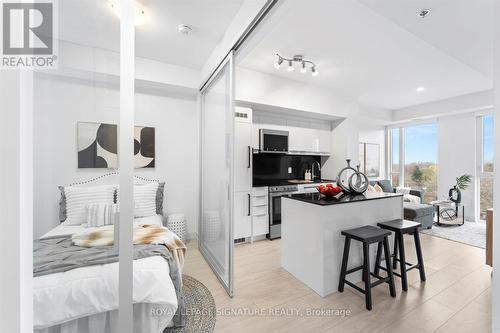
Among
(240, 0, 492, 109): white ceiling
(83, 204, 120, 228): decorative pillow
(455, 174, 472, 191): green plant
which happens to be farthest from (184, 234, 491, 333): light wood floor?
(455, 174, 472, 191): green plant

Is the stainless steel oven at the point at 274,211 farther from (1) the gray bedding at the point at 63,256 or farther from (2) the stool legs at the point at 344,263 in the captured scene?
(1) the gray bedding at the point at 63,256

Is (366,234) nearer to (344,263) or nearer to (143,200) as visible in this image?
(344,263)

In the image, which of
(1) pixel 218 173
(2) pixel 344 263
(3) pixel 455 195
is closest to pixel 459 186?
(3) pixel 455 195

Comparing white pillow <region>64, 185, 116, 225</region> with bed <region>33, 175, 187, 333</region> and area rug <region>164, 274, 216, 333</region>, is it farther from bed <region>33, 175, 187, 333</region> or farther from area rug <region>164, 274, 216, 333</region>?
area rug <region>164, 274, 216, 333</region>

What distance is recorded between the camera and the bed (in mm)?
1009

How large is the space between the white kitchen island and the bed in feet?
4.68

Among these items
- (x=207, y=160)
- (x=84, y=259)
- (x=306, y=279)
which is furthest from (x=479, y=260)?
(x=84, y=259)

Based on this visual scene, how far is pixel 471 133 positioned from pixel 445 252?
356 centimetres

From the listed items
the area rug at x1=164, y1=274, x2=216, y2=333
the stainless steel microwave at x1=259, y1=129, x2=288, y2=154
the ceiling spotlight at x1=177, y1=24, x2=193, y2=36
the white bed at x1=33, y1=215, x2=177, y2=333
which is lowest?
the area rug at x1=164, y1=274, x2=216, y2=333

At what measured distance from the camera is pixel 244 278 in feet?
8.12

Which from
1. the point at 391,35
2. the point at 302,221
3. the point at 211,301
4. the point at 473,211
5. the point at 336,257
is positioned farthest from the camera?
the point at 473,211

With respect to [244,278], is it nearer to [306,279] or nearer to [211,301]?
[211,301]

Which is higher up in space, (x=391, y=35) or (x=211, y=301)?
(x=391, y=35)

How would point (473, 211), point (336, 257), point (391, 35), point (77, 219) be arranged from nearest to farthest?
point (77, 219), point (336, 257), point (391, 35), point (473, 211)
